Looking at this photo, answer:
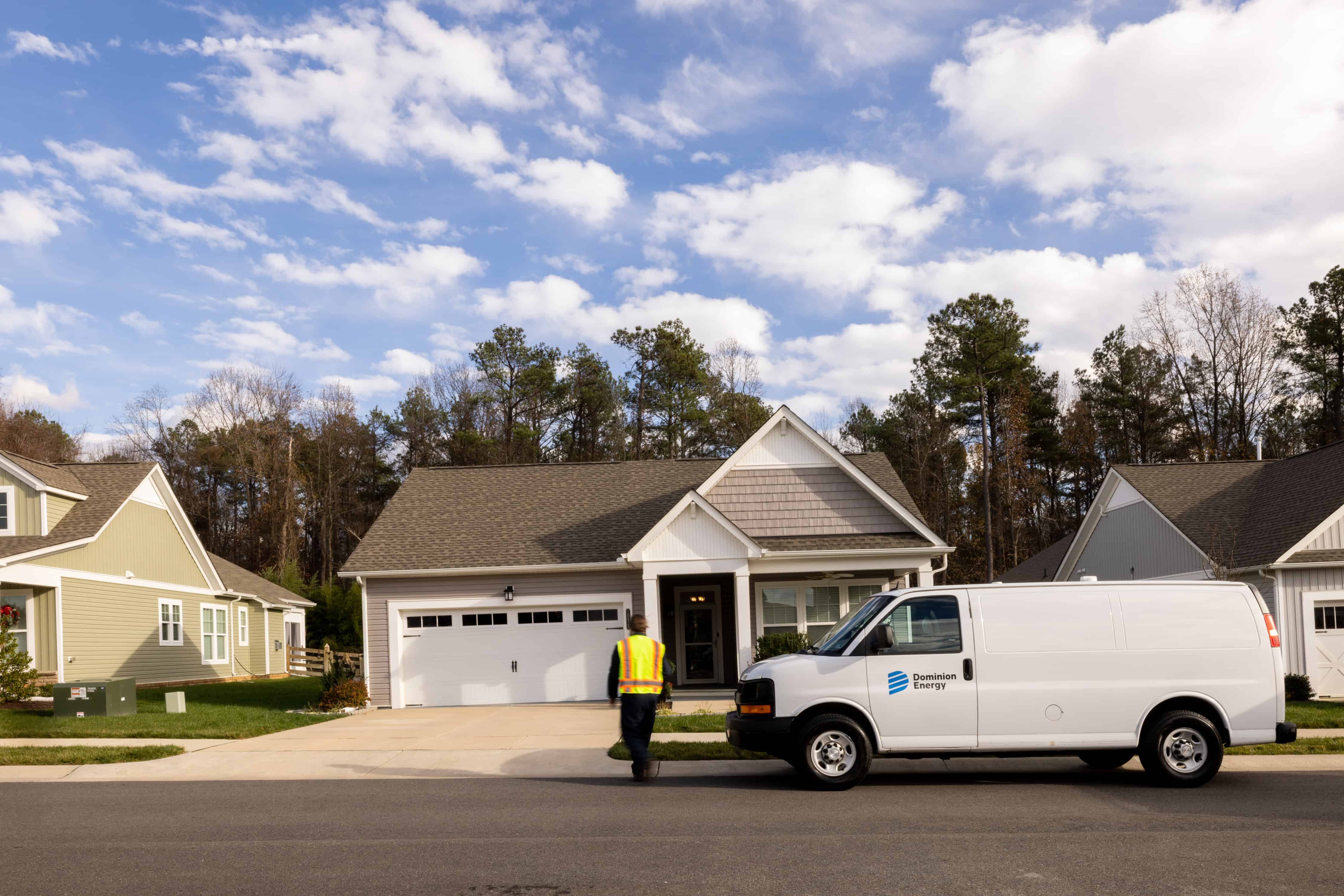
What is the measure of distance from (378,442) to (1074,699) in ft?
158

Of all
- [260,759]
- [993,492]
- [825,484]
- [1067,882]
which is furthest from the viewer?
[993,492]

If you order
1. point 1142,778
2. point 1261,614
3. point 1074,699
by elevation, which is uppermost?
point 1261,614

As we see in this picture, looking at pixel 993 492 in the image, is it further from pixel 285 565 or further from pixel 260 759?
pixel 260 759

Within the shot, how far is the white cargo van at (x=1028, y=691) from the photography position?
427 inches

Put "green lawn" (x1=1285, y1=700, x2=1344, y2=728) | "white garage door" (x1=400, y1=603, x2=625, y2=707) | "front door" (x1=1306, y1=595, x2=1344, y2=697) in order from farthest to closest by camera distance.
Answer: "white garage door" (x1=400, y1=603, x2=625, y2=707) → "front door" (x1=1306, y1=595, x2=1344, y2=697) → "green lawn" (x1=1285, y1=700, x2=1344, y2=728)

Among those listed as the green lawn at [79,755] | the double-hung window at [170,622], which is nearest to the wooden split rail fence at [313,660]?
the double-hung window at [170,622]

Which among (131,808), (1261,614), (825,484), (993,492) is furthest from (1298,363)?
(131,808)

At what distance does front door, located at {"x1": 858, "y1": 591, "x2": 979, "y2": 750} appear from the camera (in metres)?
10.9

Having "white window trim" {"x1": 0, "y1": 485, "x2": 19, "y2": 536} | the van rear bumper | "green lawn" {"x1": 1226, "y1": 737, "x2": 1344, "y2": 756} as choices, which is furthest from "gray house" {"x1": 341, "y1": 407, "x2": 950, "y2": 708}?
the van rear bumper

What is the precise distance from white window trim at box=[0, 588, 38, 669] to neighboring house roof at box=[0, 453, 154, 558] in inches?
40.4

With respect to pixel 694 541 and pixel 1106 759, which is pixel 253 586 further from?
pixel 1106 759

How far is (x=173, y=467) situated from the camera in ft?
181

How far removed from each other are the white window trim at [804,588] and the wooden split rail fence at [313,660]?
38.5ft

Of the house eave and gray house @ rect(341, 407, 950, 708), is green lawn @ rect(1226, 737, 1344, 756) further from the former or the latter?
the house eave
